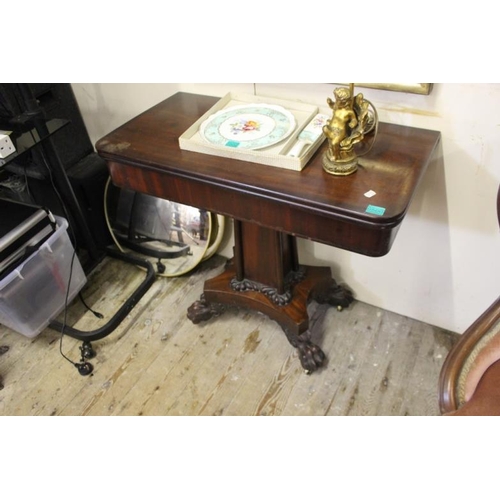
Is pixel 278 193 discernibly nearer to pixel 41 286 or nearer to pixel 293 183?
pixel 293 183

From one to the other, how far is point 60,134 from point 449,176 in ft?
4.81

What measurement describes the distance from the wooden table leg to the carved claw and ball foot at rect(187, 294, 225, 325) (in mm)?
13

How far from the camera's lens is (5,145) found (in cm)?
121

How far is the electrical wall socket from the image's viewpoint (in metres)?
1.20

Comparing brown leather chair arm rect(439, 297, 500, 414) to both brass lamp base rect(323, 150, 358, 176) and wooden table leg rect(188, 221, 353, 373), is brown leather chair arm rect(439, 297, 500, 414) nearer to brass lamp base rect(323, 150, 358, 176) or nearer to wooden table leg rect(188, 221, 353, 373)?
brass lamp base rect(323, 150, 358, 176)

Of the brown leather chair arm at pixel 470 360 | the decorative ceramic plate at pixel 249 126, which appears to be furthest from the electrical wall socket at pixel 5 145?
the brown leather chair arm at pixel 470 360

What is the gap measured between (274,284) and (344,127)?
2.10 ft

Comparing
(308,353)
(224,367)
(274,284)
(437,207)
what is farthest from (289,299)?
(437,207)

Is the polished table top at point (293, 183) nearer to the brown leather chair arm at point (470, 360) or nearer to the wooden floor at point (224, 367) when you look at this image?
the brown leather chair arm at point (470, 360)

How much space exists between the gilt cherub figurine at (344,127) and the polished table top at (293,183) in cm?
3

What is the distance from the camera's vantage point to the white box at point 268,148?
0.97 metres

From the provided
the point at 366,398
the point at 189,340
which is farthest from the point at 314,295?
the point at 189,340

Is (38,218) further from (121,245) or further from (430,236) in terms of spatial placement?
(430,236)

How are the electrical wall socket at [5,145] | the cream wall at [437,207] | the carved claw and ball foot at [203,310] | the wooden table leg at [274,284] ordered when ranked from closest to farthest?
1. the cream wall at [437,207]
2. the electrical wall socket at [5,145]
3. the wooden table leg at [274,284]
4. the carved claw and ball foot at [203,310]
